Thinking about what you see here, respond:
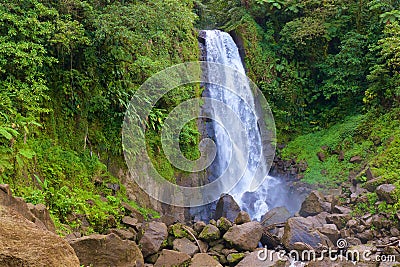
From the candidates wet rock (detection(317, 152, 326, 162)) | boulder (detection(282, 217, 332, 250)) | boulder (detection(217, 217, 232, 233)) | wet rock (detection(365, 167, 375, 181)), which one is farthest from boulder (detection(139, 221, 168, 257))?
wet rock (detection(317, 152, 326, 162))

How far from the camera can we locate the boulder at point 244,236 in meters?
6.61

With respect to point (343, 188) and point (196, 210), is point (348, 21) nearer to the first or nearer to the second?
point (343, 188)

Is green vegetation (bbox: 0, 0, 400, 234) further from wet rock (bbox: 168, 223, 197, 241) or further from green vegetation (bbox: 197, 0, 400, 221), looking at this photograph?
wet rock (bbox: 168, 223, 197, 241)

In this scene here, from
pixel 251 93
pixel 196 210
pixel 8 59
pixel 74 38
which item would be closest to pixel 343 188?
pixel 196 210

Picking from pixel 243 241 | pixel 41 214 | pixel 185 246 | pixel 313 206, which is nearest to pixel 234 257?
pixel 243 241

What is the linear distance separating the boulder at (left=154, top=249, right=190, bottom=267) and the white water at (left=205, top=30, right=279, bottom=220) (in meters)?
5.28

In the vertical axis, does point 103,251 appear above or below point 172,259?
above

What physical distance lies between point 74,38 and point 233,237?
473 centimetres

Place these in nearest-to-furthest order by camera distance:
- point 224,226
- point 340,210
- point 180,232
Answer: point 180,232 → point 224,226 → point 340,210

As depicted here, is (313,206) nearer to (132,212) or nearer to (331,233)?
(331,233)

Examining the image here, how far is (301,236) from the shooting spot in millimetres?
7215

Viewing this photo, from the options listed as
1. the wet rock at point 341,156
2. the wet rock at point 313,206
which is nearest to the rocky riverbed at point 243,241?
the wet rock at point 313,206

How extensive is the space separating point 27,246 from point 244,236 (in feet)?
16.0

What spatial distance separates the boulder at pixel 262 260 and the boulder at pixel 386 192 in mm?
3789
